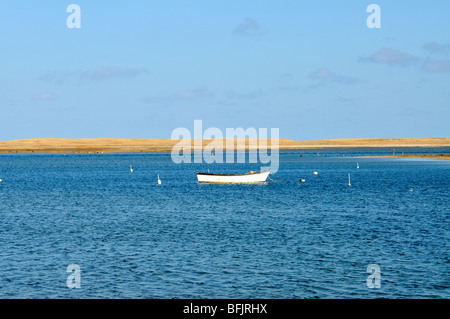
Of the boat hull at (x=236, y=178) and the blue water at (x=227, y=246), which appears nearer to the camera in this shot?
the blue water at (x=227, y=246)

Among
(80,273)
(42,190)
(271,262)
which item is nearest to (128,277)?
(80,273)

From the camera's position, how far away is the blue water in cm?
2581

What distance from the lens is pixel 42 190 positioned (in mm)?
81250

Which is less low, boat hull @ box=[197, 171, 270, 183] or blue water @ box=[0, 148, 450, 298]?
boat hull @ box=[197, 171, 270, 183]

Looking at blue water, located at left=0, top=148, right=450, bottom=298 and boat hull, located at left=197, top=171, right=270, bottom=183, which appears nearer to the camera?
blue water, located at left=0, top=148, right=450, bottom=298

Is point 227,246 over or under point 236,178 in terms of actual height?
under

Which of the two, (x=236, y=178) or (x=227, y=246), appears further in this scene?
(x=236, y=178)

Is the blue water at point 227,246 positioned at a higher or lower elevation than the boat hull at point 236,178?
lower

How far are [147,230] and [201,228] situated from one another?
12.9ft

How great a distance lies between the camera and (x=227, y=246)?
35.3 metres

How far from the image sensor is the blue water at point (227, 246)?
25812 mm

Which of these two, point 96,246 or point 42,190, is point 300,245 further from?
point 42,190
